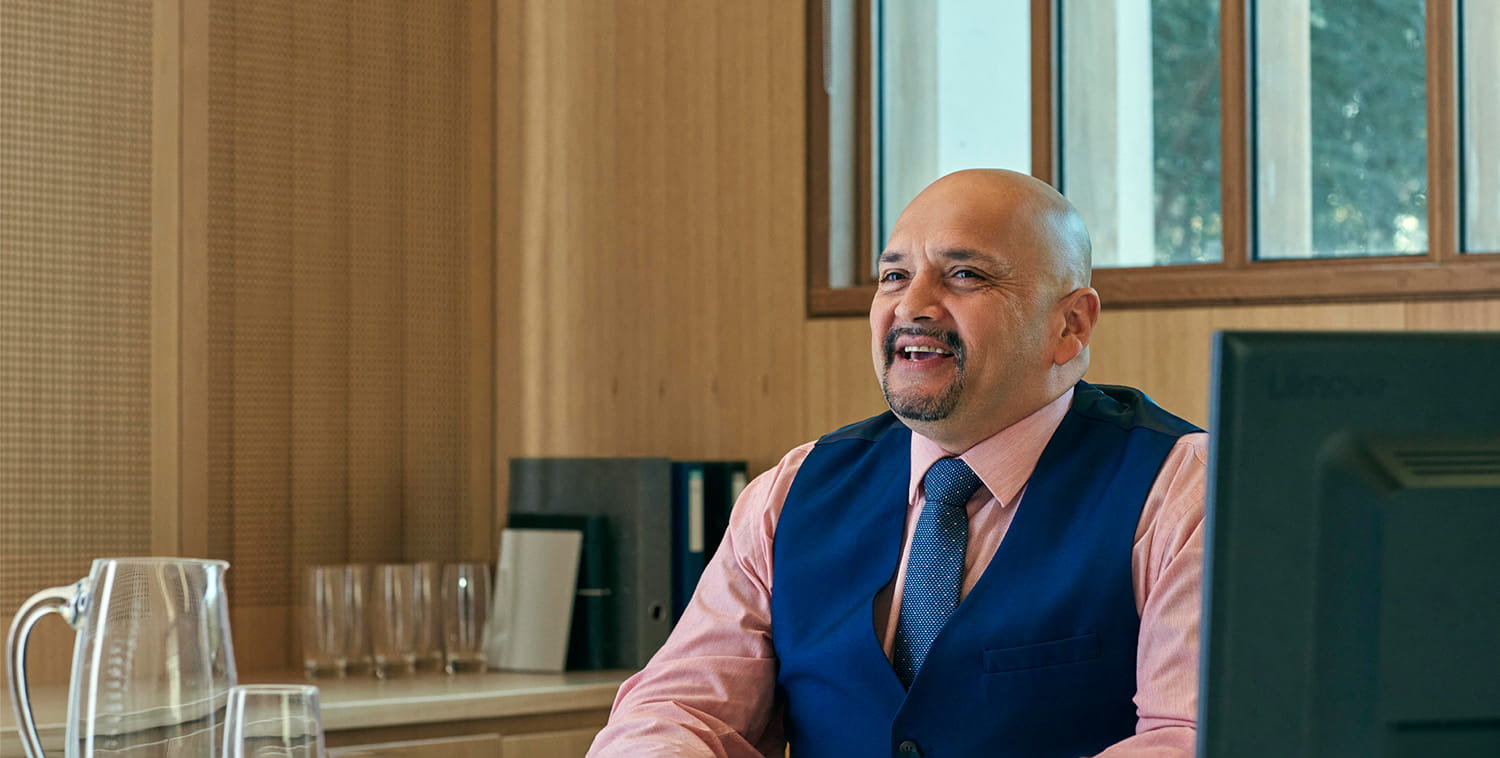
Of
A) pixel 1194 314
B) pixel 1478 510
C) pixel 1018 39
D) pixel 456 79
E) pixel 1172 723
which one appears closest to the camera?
pixel 1478 510

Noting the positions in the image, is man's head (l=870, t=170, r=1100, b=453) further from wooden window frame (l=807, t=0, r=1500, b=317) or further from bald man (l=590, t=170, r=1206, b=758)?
wooden window frame (l=807, t=0, r=1500, b=317)

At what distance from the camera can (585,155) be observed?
3.89 meters

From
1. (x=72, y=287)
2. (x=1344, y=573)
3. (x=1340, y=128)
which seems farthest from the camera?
(x=72, y=287)

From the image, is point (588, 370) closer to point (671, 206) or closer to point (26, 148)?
point (671, 206)

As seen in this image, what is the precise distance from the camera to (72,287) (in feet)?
11.2

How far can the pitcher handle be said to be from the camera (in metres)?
1.23

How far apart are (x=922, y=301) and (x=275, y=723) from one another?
110 centimetres

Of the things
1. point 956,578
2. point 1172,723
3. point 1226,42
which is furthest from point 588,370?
point 1172,723

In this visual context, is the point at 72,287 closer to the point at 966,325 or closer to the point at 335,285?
the point at 335,285

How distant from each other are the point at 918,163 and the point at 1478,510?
122 inches

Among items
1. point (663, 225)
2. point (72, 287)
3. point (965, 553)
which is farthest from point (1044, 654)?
point (72, 287)

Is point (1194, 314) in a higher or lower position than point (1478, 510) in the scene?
higher

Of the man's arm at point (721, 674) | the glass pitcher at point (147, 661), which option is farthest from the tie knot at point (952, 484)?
the glass pitcher at point (147, 661)

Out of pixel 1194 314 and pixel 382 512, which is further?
pixel 382 512
